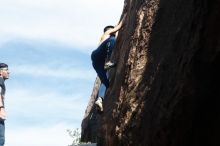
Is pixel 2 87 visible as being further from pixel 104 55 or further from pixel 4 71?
pixel 104 55

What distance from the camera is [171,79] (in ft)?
29.9

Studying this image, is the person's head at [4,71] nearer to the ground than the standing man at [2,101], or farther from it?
farther from it

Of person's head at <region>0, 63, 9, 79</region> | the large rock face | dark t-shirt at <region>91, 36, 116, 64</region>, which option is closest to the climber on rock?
dark t-shirt at <region>91, 36, 116, 64</region>

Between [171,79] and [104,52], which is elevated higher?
[104,52]

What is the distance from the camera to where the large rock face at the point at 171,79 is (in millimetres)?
8820

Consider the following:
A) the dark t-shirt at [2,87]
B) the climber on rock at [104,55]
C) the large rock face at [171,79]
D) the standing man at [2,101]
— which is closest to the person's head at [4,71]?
the standing man at [2,101]

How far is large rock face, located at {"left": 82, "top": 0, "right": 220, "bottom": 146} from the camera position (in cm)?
882

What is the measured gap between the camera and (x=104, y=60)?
1195 centimetres

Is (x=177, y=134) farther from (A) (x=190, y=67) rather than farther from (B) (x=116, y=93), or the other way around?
(B) (x=116, y=93)

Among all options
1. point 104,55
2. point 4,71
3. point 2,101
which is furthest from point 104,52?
point 2,101

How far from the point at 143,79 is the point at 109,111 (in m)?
1.38

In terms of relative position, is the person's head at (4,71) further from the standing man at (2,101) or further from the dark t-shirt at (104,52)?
the dark t-shirt at (104,52)

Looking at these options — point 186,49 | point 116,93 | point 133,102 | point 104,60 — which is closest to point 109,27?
point 104,60

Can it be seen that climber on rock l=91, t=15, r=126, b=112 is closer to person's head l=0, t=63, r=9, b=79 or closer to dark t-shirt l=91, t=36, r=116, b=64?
dark t-shirt l=91, t=36, r=116, b=64
